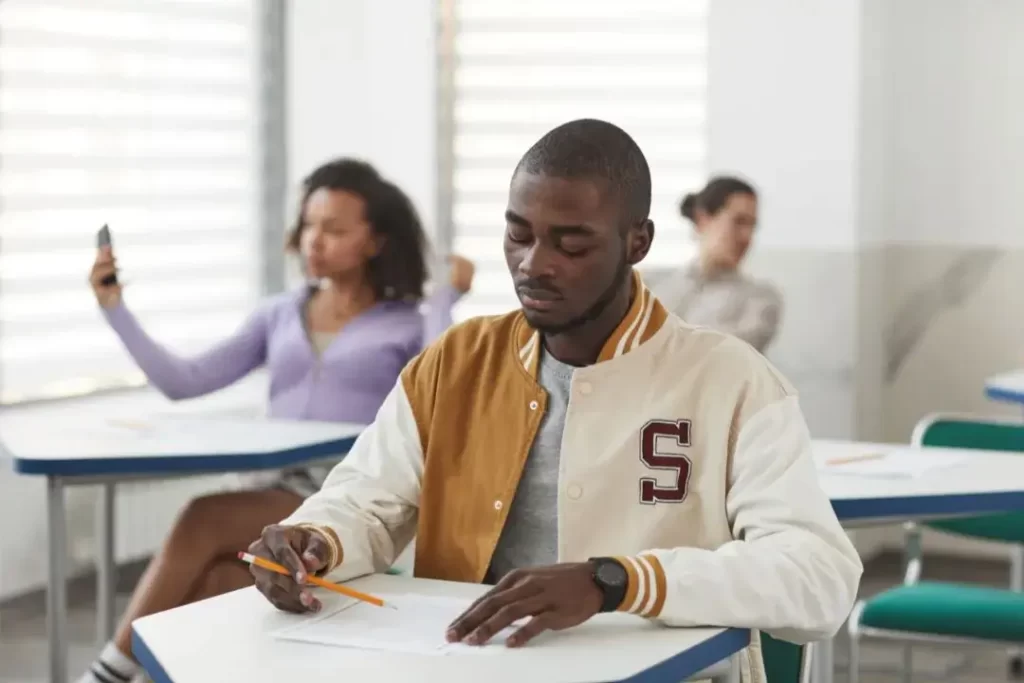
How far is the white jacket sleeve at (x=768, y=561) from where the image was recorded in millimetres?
1682

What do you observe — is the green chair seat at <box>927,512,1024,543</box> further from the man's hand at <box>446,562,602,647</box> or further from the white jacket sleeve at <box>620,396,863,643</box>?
the man's hand at <box>446,562,602,647</box>

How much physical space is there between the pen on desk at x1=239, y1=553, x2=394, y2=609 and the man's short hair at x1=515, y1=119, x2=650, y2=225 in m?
0.53

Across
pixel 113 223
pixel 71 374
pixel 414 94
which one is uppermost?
pixel 414 94

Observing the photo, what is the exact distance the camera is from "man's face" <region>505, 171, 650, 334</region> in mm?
1811

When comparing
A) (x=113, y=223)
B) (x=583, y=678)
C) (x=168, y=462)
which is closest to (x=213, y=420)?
(x=168, y=462)

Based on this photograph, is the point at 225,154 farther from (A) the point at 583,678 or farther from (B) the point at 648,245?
(A) the point at 583,678

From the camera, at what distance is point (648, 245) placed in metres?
1.92

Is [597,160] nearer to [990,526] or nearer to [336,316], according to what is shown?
[990,526]

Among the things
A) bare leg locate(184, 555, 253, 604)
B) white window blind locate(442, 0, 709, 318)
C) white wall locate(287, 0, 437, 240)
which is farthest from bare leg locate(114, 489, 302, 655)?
white wall locate(287, 0, 437, 240)

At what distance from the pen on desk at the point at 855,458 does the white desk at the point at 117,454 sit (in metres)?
1.01

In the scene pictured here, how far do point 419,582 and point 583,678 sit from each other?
47 centimetres

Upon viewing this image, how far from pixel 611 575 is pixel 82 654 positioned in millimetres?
2926

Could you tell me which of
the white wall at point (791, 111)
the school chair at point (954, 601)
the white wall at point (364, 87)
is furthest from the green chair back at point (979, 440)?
the white wall at point (364, 87)

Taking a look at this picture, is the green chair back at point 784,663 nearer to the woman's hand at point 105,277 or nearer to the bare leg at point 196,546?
the bare leg at point 196,546
